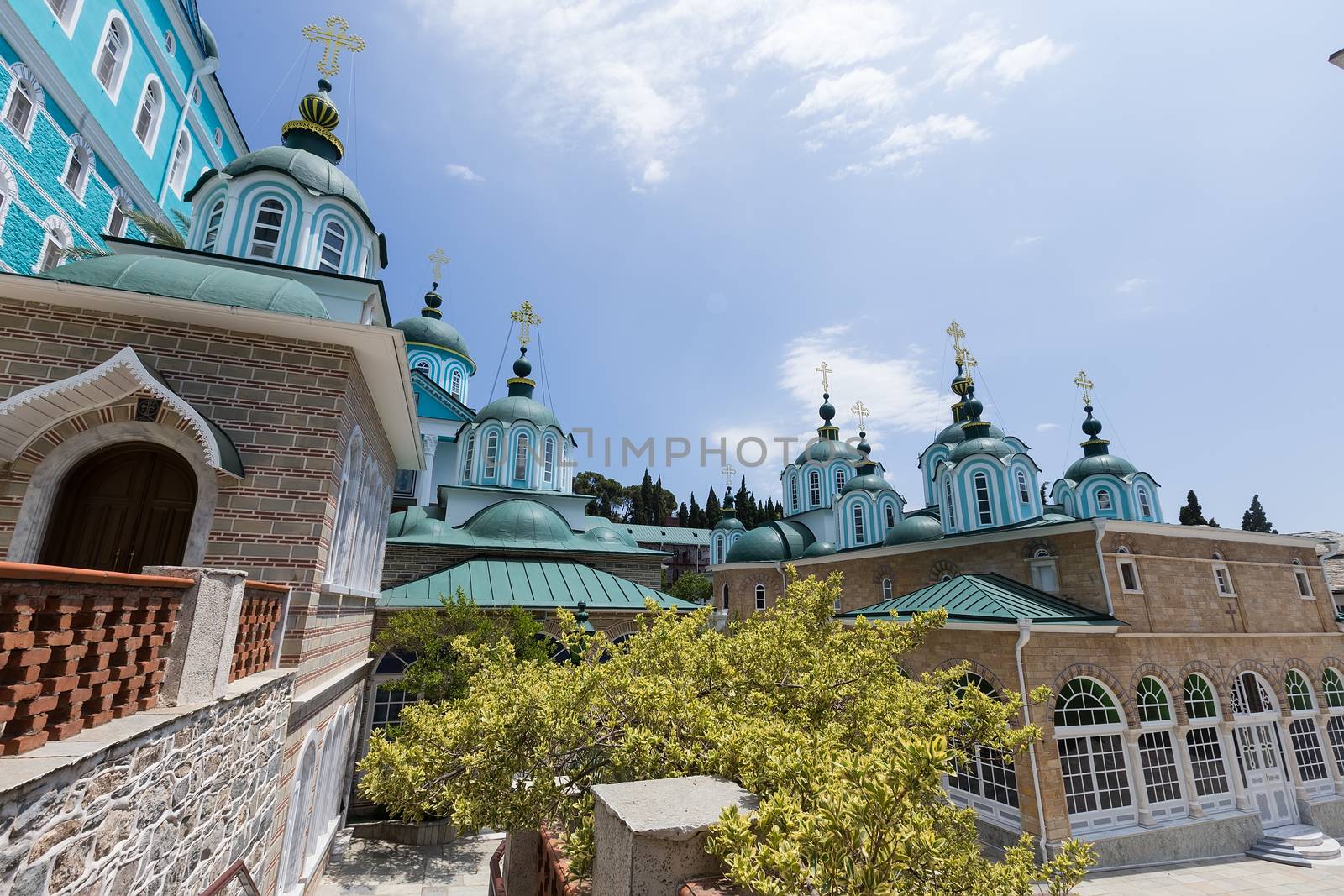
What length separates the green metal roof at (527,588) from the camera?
13.6 meters

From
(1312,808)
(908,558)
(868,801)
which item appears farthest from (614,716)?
(1312,808)

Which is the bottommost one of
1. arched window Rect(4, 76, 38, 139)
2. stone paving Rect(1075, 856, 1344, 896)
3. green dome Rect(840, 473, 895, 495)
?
stone paving Rect(1075, 856, 1344, 896)

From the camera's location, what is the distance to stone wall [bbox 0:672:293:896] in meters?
2.24

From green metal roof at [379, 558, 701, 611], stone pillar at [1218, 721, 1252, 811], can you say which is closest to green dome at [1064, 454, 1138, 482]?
stone pillar at [1218, 721, 1252, 811]

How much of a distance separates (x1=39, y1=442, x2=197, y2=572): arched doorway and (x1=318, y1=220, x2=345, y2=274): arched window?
5037 mm

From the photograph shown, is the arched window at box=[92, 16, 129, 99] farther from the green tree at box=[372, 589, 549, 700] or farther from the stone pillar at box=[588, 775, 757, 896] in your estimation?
the stone pillar at box=[588, 775, 757, 896]

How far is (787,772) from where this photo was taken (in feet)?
9.46

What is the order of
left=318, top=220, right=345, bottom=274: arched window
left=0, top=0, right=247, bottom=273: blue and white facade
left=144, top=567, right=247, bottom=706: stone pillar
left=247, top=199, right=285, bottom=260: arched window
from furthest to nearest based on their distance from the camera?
left=0, top=0, right=247, bottom=273: blue and white facade, left=318, top=220, right=345, bottom=274: arched window, left=247, top=199, right=285, bottom=260: arched window, left=144, top=567, right=247, bottom=706: stone pillar

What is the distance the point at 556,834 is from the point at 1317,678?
62.5ft

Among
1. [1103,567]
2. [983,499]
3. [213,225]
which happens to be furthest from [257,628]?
[983,499]

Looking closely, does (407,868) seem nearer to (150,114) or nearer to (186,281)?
(186,281)

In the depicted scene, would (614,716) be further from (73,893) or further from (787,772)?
(73,893)

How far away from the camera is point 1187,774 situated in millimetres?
11820

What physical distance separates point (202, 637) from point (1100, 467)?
2656 cm
